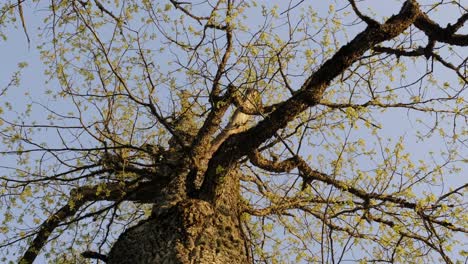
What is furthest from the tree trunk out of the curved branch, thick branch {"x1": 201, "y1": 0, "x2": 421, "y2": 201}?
the curved branch

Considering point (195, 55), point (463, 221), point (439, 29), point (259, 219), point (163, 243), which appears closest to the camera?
point (163, 243)

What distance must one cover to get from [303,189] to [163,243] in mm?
1692

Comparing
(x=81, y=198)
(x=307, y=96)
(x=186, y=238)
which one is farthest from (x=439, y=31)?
(x=81, y=198)

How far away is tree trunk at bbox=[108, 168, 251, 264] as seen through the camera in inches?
138

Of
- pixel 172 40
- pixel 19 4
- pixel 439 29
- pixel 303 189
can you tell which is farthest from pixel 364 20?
pixel 19 4

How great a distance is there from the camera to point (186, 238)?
357 centimetres

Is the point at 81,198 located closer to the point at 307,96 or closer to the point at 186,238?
the point at 186,238

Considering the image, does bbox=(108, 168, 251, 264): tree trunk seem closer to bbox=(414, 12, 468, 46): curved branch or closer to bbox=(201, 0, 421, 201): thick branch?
bbox=(201, 0, 421, 201): thick branch

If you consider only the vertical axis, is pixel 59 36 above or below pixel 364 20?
above

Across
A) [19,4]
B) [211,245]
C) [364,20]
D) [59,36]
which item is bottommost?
[211,245]

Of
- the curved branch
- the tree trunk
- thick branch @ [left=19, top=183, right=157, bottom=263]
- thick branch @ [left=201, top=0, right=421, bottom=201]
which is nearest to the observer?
the tree trunk

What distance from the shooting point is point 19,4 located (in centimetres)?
367

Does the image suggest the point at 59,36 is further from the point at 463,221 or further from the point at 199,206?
the point at 463,221

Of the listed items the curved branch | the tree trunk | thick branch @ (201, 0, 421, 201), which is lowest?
the tree trunk
